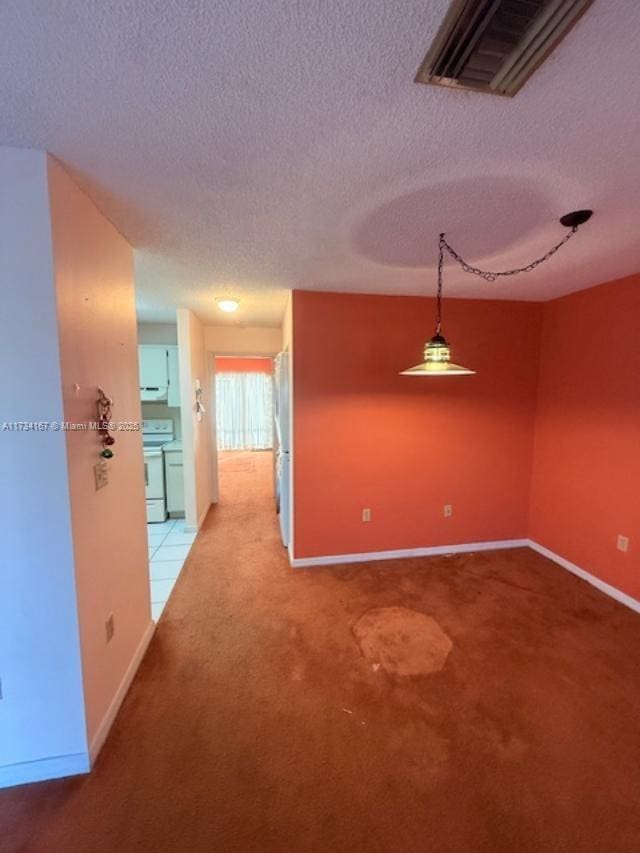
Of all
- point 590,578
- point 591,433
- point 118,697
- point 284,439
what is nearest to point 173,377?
point 284,439

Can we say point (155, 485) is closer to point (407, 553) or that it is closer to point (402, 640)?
point (407, 553)

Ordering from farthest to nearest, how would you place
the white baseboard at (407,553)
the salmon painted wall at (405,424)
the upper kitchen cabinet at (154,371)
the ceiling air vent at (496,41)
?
the upper kitchen cabinet at (154,371), the white baseboard at (407,553), the salmon painted wall at (405,424), the ceiling air vent at (496,41)

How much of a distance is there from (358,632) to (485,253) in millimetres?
2523

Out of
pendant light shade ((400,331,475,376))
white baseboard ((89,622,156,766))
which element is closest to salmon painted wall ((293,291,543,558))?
pendant light shade ((400,331,475,376))

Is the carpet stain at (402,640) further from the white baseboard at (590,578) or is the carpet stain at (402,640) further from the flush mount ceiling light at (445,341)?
the flush mount ceiling light at (445,341)

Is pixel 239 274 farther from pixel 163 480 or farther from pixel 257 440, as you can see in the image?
pixel 257 440

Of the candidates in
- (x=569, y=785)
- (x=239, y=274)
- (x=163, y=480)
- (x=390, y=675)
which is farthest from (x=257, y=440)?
(x=569, y=785)

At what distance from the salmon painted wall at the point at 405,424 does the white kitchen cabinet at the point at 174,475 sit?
177 centimetres

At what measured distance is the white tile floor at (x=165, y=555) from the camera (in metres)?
2.68

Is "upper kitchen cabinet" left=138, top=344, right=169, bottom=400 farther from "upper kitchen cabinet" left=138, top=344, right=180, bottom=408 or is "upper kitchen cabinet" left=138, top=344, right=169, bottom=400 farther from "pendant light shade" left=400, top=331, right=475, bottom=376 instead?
"pendant light shade" left=400, top=331, right=475, bottom=376

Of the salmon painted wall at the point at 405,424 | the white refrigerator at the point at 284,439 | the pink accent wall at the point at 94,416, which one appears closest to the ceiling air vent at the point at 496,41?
the pink accent wall at the point at 94,416

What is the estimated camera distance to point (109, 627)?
165 centimetres

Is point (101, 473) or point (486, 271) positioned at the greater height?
point (486, 271)

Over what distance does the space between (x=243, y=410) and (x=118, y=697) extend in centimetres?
730
